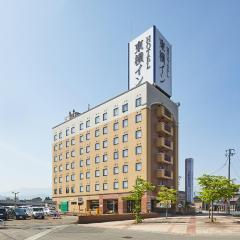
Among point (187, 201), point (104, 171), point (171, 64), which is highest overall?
point (171, 64)

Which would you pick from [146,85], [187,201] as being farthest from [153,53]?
[187,201]

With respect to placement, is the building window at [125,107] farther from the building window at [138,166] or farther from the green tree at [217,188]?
the green tree at [217,188]

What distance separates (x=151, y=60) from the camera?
70125 millimetres

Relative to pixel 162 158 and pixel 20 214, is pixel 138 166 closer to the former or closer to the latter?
pixel 162 158

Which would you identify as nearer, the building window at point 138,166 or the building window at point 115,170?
the building window at point 138,166

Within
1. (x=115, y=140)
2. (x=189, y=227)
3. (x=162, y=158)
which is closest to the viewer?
(x=189, y=227)

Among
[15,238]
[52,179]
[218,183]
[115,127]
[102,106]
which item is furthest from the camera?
[52,179]

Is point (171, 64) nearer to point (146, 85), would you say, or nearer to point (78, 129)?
point (146, 85)

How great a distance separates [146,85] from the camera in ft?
220

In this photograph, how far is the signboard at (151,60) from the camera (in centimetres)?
7050

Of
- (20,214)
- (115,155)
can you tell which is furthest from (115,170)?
(20,214)

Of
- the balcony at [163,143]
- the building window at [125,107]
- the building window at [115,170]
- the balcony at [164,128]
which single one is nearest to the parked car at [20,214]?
the building window at [115,170]

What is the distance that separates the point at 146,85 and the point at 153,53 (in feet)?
22.4

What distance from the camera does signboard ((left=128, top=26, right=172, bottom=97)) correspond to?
7050cm
